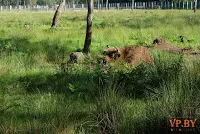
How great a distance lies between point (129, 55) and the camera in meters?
10.3

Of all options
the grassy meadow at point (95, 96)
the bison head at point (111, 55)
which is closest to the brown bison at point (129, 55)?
the bison head at point (111, 55)

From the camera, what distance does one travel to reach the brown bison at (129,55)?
10.2m

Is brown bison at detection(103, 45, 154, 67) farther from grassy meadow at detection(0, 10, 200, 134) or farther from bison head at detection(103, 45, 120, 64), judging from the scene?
grassy meadow at detection(0, 10, 200, 134)

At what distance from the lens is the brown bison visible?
10189mm

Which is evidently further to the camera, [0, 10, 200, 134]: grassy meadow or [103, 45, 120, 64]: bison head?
[103, 45, 120, 64]: bison head

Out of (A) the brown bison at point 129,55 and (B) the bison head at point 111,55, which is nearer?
(A) the brown bison at point 129,55

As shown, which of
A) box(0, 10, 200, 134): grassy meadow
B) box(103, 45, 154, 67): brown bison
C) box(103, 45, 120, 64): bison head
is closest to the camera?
box(0, 10, 200, 134): grassy meadow

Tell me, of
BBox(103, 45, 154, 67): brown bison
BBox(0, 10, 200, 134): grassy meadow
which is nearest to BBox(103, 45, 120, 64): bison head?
BBox(103, 45, 154, 67): brown bison

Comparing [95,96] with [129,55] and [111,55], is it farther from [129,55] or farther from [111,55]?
[111,55]

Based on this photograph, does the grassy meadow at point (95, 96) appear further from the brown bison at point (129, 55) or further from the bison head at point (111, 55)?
the brown bison at point (129, 55)

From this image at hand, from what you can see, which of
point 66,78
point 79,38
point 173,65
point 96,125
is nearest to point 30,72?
point 66,78

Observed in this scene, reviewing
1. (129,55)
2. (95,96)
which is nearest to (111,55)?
(129,55)

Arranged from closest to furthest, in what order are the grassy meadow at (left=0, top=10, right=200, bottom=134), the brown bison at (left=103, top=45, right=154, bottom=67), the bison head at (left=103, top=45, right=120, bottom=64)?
the grassy meadow at (left=0, top=10, right=200, bottom=134) < the brown bison at (left=103, top=45, right=154, bottom=67) < the bison head at (left=103, top=45, right=120, bottom=64)

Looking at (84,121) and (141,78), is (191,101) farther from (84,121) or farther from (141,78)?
(141,78)
